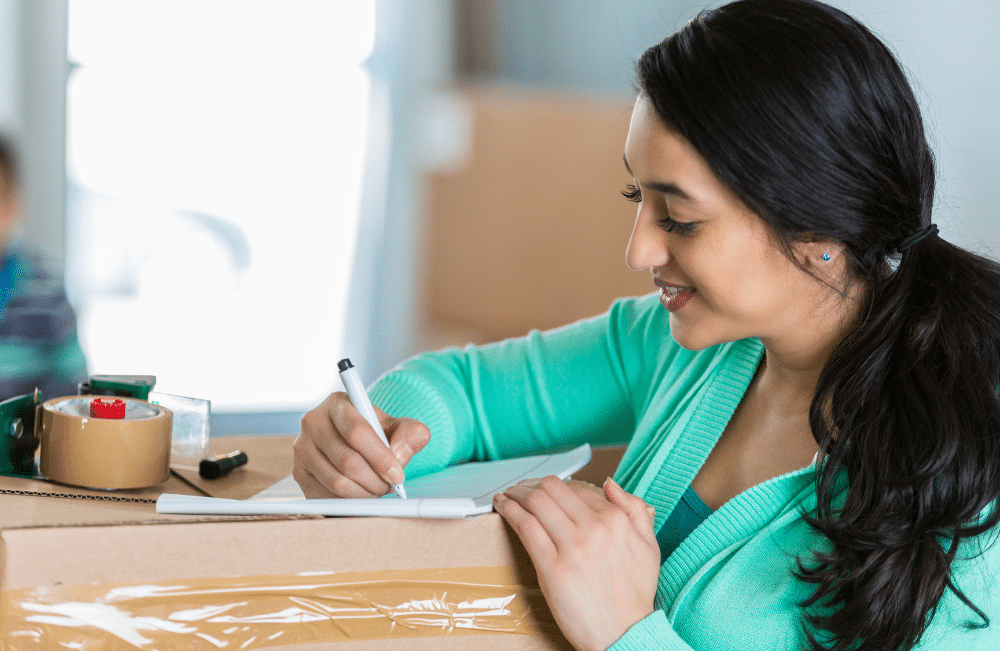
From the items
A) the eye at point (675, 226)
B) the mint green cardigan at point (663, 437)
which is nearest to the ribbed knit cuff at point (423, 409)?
the mint green cardigan at point (663, 437)

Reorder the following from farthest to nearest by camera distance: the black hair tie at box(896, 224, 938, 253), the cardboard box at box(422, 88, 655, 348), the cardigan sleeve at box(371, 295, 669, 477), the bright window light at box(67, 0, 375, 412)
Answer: the bright window light at box(67, 0, 375, 412) → the cardboard box at box(422, 88, 655, 348) → the cardigan sleeve at box(371, 295, 669, 477) → the black hair tie at box(896, 224, 938, 253)

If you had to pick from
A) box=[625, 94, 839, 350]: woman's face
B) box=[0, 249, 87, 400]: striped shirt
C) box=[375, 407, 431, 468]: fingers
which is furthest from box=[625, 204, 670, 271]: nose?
box=[0, 249, 87, 400]: striped shirt

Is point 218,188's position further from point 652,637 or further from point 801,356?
point 652,637

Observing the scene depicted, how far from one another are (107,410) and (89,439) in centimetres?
3

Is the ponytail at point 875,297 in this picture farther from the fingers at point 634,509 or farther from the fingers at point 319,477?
the fingers at point 319,477

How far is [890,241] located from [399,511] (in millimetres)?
487

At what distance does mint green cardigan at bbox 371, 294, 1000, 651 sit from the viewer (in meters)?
0.71

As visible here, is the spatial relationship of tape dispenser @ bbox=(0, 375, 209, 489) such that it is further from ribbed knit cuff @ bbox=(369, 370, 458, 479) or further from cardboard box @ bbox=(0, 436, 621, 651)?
ribbed knit cuff @ bbox=(369, 370, 458, 479)

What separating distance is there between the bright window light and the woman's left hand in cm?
218

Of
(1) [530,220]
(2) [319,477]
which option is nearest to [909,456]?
(2) [319,477]

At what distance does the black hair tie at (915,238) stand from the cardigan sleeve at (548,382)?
32 cm

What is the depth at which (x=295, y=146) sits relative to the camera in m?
2.80

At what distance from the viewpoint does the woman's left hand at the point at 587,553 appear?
2.09ft

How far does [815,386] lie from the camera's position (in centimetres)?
86
